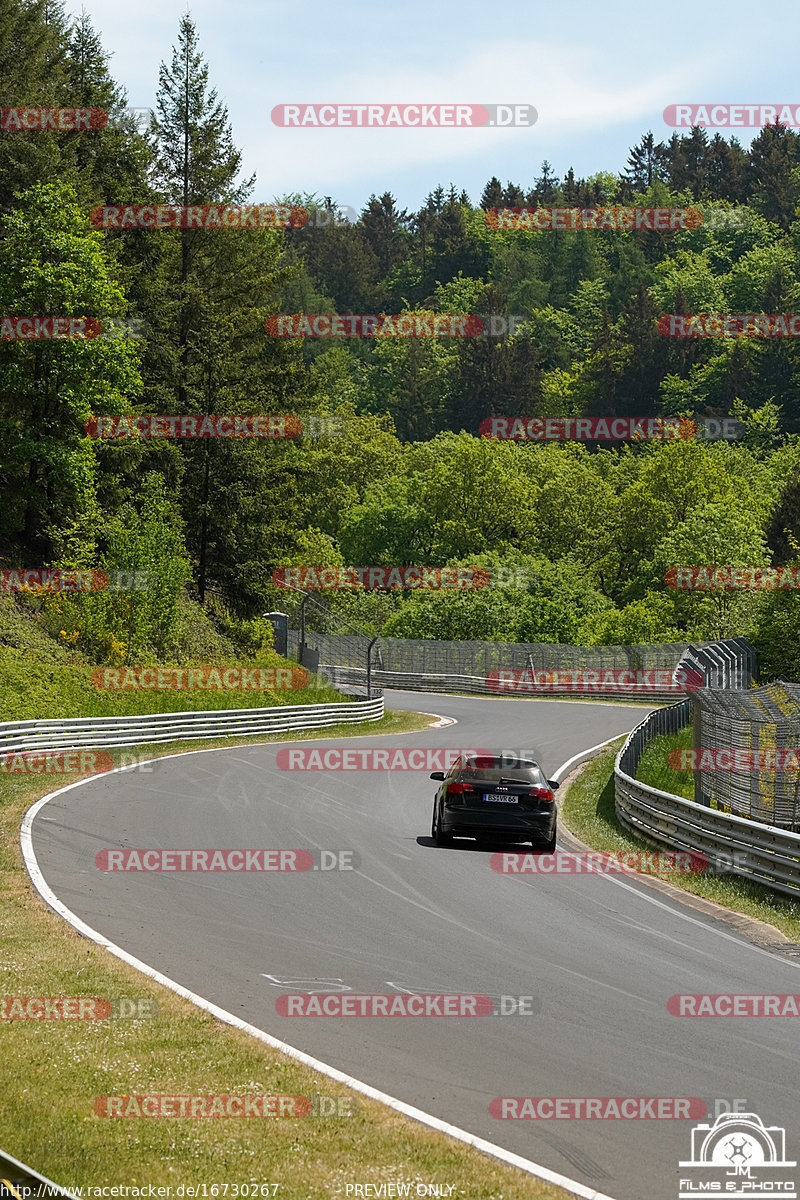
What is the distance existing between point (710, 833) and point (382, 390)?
14012 cm

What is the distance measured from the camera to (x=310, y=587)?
98688 mm

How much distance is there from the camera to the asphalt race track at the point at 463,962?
24.0 ft

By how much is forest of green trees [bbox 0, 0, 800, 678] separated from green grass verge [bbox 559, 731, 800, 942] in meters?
18.3

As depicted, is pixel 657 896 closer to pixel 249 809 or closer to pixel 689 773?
pixel 249 809

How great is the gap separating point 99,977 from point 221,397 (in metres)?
46.5

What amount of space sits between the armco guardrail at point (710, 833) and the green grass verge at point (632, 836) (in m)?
0.18

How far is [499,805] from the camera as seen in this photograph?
59.0 feet

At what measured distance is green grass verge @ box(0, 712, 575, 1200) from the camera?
601 centimetres

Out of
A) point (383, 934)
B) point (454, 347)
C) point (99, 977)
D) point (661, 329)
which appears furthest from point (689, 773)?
point (454, 347)
